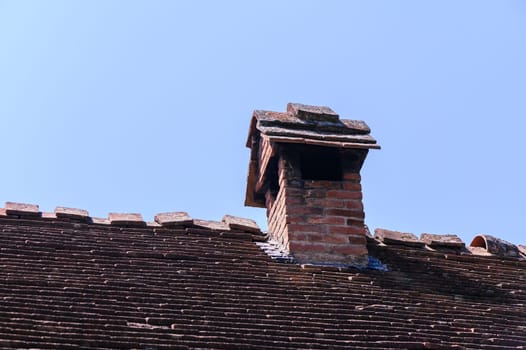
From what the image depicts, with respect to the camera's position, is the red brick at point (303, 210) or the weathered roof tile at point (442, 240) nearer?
the red brick at point (303, 210)

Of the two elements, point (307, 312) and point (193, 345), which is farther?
point (307, 312)

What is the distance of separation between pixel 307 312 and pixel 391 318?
0.61 metres

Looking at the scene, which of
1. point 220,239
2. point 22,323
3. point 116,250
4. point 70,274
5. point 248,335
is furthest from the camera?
point 220,239

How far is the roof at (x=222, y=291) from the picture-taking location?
5730 millimetres

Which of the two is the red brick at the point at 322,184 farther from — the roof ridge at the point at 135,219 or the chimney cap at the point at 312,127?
the roof ridge at the point at 135,219

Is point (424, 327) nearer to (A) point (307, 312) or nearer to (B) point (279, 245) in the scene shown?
(A) point (307, 312)

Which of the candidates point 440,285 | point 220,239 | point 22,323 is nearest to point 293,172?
point 220,239

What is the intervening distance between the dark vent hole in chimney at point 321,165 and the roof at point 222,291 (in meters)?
0.68

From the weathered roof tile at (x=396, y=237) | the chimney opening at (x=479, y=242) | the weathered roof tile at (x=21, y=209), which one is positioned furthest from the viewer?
the chimney opening at (x=479, y=242)

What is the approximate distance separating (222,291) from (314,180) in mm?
1765

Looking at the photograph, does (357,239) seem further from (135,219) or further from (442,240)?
(135,219)

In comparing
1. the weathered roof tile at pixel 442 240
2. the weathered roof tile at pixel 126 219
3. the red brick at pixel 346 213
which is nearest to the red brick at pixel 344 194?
the red brick at pixel 346 213

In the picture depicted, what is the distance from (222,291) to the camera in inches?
255

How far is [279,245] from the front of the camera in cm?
754
